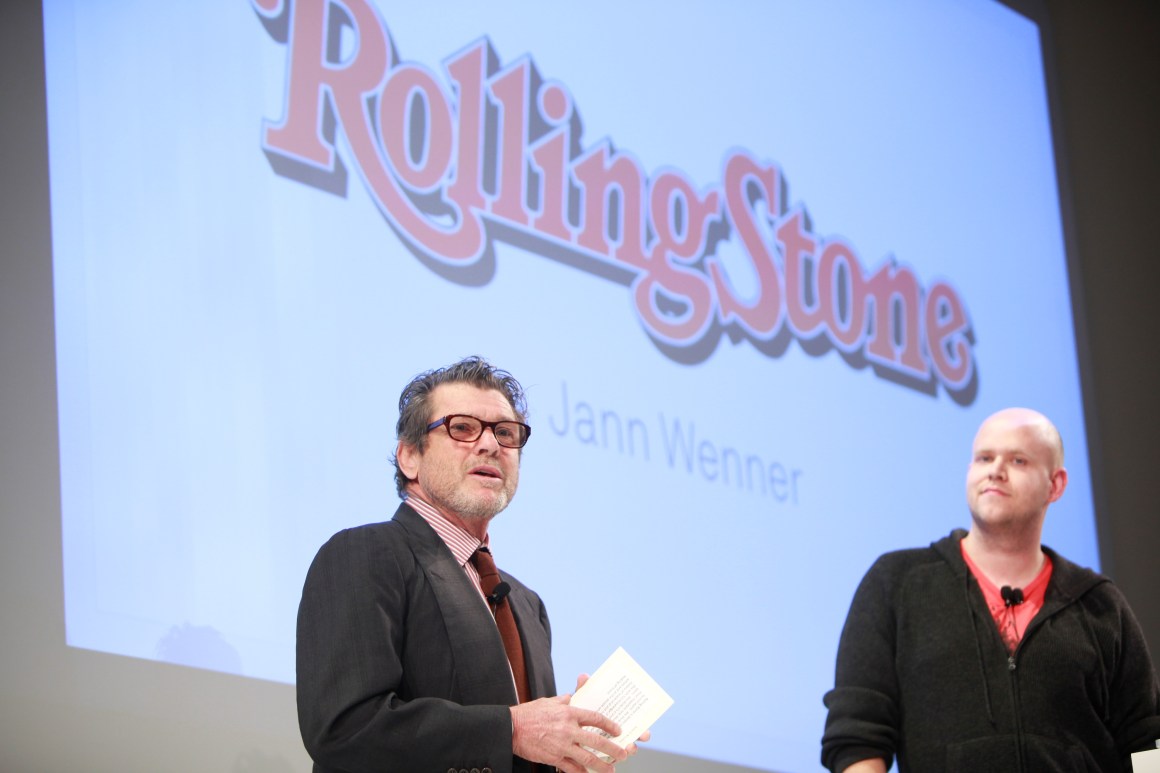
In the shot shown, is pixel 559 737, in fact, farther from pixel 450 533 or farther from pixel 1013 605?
pixel 1013 605

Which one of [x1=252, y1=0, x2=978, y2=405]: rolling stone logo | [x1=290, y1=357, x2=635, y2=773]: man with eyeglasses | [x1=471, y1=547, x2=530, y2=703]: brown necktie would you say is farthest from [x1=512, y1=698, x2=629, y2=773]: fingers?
[x1=252, y1=0, x2=978, y2=405]: rolling stone logo

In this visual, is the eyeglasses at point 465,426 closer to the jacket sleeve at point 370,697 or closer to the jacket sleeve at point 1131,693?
the jacket sleeve at point 370,697

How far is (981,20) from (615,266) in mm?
2298

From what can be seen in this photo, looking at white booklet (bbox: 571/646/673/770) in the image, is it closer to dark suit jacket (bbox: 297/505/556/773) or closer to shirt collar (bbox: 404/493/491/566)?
dark suit jacket (bbox: 297/505/556/773)

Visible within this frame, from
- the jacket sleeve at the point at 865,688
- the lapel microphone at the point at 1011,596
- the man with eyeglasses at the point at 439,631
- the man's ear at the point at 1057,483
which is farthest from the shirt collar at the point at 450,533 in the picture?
the man's ear at the point at 1057,483

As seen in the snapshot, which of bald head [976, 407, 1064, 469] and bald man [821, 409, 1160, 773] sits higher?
bald head [976, 407, 1064, 469]

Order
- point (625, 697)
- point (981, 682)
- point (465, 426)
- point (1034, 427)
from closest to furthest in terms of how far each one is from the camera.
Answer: point (625, 697) → point (465, 426) → point (981, 682) → point (1034, 427)

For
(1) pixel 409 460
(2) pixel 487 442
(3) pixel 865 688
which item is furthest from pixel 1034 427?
(1) pixel 409 460

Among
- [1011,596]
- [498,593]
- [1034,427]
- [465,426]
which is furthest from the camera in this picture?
[1034,427]

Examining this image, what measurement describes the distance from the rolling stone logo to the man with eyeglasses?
98 centimetres

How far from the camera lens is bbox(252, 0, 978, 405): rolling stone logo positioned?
3.13 m

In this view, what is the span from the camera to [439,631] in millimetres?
2035

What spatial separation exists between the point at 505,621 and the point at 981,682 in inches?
42.4

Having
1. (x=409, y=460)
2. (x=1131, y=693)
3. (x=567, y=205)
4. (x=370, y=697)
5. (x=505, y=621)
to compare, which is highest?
(x=567, y=205)
